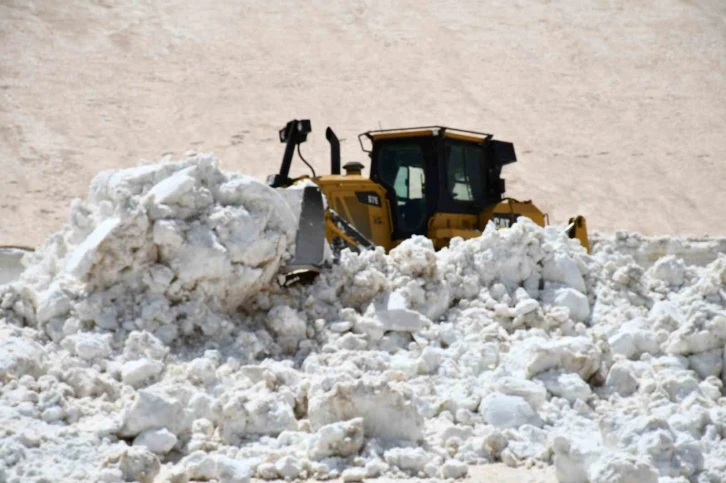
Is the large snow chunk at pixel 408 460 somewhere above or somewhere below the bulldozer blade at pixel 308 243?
below

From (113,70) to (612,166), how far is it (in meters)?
12.3

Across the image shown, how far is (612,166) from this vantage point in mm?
27578

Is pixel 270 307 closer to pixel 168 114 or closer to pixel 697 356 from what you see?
pixel 697 356

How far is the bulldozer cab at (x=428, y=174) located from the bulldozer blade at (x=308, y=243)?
2.07 metres

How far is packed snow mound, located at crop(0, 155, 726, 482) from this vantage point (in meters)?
5.86

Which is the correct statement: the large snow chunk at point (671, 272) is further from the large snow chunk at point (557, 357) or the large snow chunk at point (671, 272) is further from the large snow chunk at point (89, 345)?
the large snow chunk at point (89, 345)

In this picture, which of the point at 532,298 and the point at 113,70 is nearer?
the point at 532,298

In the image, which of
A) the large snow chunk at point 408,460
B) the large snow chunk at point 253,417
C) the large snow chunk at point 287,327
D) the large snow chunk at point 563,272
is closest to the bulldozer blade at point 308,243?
the large snow chunk at point 287,327

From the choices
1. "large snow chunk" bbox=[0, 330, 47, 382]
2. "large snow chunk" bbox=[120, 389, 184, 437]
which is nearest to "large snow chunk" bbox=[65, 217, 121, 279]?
"large snow chunk" bbox=[0, 330, 47, 382]

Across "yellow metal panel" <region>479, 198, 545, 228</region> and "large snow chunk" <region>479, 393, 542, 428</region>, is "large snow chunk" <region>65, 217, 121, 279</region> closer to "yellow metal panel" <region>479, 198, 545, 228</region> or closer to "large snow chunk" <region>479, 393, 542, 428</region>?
"large snow chunk" <region>479, 393, 542, 428</region>

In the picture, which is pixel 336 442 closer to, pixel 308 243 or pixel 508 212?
pixel 308 243

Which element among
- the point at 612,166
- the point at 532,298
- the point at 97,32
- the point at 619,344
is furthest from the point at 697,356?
the point at 97,32

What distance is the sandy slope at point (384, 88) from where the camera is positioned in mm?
25750

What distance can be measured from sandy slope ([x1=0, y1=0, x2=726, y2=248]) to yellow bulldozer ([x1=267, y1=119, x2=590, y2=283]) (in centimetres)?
1265
